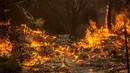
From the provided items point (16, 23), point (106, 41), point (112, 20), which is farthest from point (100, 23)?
A: point (16, 23)

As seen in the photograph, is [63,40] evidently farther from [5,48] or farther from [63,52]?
[5,48]

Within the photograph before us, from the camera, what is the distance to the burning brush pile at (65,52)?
18.1 m

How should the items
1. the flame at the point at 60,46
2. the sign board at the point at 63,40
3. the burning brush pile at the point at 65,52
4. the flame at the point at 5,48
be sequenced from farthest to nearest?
the flame at the point at 60,46
the flame at the point at 5,48
the burning brush pile at the point at 65,52
the sign board at the point at 63,40

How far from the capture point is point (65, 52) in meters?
23.0

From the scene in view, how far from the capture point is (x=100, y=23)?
33406mm

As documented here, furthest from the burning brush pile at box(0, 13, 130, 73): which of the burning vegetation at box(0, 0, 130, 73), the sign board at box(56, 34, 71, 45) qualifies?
the sign board at box(56, 34, 71, 45)

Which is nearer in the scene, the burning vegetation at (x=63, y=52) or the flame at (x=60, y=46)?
the burning vegetation at (x=63, y=52)

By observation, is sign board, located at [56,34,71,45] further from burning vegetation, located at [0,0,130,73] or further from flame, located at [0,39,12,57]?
flame, located at [0,39,12,57]

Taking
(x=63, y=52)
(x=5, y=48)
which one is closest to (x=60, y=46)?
(x=63, y=52)

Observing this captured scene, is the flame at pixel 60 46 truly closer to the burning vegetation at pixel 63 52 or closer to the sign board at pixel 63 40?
the burning vegetation at pixel 63 52

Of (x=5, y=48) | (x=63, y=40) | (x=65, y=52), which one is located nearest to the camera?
(x=63, y=40)

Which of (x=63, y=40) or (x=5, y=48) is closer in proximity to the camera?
(x=63, y=40)

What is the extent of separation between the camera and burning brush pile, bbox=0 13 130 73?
1809 centimetres

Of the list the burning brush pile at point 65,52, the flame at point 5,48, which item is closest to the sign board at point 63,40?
the burning brush pile at point 65,52
